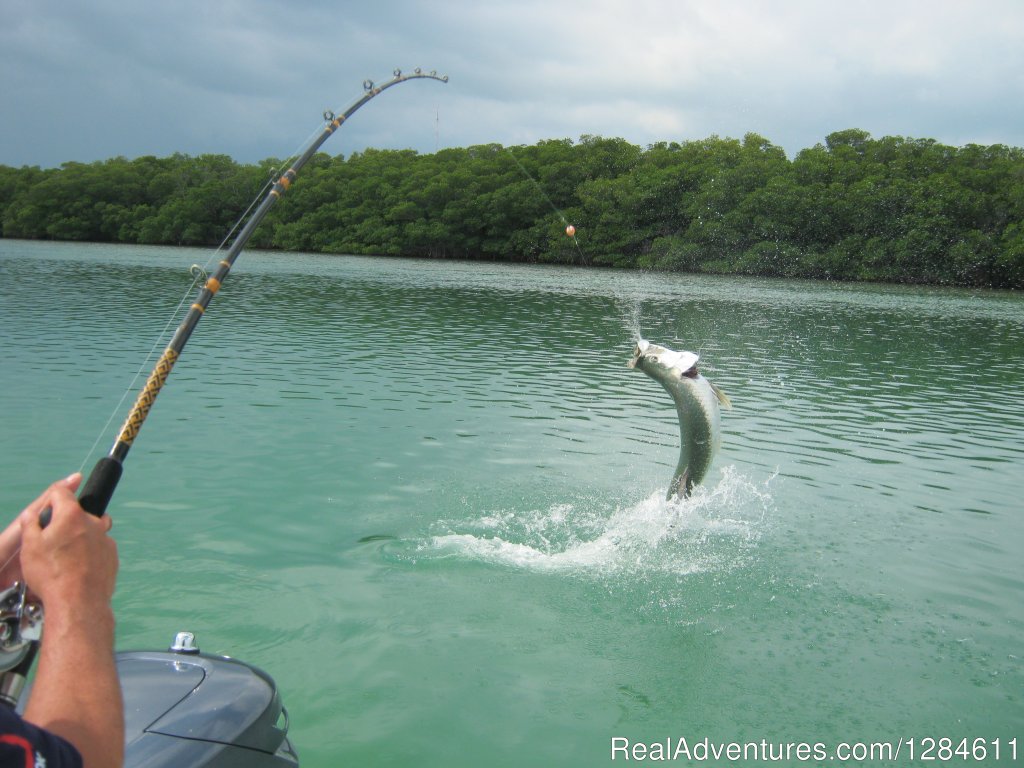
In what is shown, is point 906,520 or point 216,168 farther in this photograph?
point 216,168

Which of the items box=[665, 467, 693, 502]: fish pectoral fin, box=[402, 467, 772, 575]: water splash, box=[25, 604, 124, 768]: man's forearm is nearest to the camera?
box=[25, 604, 124, 768]: man's forearm

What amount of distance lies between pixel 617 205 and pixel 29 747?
88.4 meters

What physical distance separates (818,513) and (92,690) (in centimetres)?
909

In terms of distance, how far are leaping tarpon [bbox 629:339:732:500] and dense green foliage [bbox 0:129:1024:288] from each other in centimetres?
5548

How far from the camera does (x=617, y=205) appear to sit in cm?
8725

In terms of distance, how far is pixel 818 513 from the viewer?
976 centimetres

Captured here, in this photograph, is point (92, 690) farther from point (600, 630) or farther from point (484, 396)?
point (484, 396)

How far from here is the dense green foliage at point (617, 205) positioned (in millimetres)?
75062

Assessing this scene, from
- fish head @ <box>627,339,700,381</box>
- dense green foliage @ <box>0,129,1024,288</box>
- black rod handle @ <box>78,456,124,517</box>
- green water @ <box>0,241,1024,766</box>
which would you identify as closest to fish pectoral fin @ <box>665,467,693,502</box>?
green water @ <box>0,241,1024,766</box>

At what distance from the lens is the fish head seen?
22.2ft

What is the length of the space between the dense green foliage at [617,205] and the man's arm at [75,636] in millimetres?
60640

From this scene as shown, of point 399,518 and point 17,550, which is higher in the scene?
point 17,550

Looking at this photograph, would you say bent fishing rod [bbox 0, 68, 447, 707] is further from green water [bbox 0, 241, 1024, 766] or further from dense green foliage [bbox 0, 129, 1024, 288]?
dense green foliage [bbox 0, 129, 1024, 288]

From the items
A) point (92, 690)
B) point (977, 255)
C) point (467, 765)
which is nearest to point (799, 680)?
point (467, 765)
